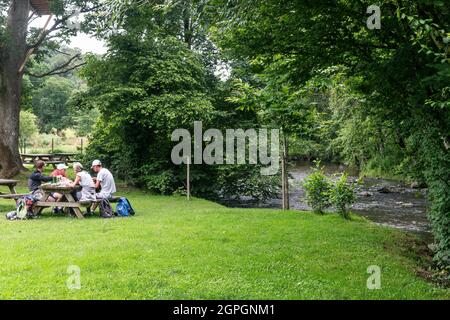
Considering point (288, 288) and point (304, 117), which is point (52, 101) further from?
point (288, 288)

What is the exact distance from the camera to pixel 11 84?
20609 mm

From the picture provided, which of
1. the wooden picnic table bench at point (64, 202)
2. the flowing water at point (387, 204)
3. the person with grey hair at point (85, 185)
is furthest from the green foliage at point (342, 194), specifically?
the person with grey hair at point (85, 185)

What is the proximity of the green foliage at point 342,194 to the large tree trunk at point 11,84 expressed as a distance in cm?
1526

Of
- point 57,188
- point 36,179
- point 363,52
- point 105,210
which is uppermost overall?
point 363,52

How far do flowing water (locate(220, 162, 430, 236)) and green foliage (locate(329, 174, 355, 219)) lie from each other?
1.80 m

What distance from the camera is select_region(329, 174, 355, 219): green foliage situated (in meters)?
11.7

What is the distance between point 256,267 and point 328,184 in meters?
6.51

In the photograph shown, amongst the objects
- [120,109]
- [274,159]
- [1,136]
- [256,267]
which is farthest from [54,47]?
[256,267]

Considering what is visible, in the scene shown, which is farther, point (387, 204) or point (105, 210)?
point (387, 204)

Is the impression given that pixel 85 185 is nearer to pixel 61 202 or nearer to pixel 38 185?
pixel 61 202

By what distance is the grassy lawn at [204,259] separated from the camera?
210 inches

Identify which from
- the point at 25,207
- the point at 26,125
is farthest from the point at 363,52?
the point at 26,125

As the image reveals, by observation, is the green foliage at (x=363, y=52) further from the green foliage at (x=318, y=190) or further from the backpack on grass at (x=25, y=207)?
the backpack on grass at (x=25, y=207)

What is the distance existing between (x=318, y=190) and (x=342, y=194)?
33.8 inches
